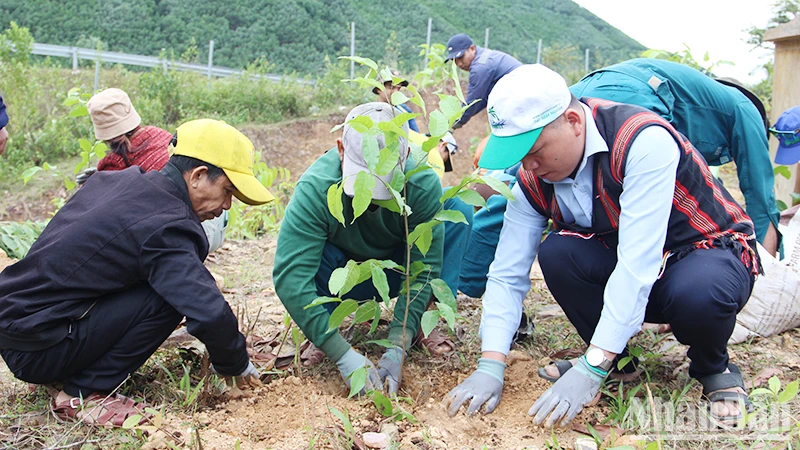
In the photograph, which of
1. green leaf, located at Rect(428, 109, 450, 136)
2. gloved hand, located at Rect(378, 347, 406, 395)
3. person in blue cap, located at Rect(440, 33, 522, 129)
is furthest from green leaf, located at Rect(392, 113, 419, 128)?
person in blue cap, located at Rect(440, 33, 522, 129)

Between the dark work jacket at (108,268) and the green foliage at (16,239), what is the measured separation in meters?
1.96

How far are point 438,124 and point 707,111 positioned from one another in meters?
1.44

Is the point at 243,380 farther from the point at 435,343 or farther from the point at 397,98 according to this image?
the point at 397,98

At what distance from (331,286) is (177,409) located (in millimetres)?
676

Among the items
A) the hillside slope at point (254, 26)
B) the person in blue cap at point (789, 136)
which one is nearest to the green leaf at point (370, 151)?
the person in blue cap at point (789, 136)

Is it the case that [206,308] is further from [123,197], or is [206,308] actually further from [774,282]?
[774,282]

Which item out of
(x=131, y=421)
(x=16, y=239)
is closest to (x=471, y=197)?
(x=131, y=421)

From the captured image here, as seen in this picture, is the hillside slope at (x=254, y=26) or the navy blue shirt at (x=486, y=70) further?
the hillside slope at (x=254, y=26)

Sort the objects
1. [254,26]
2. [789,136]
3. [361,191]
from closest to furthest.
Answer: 1. [361,191]
2. [789,136]
3. [254,26]

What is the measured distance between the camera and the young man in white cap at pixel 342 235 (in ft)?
6.72

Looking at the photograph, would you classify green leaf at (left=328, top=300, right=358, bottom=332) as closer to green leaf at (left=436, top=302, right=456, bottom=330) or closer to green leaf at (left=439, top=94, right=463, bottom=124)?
green leaf at (left=436, top=302, right=456, bottom=330)

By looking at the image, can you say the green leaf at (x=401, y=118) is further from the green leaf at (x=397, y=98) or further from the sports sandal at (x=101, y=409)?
the sports sandal at (x=101, y=409)

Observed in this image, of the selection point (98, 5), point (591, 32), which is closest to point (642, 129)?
point (98, 5)

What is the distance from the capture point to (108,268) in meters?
1.77
